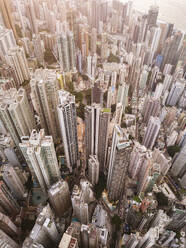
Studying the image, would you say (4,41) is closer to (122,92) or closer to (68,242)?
(122,92)

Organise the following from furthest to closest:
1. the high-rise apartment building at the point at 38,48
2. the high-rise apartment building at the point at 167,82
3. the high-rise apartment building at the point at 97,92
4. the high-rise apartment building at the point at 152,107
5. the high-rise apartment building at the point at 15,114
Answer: the high-rise apartment building at the point at 38,48 → the high-rise apartment building at the point at 167,82 → the high-rise apartment building at the point at 152,107 → the high-rise apartment building at the point at 97,92 → the high-rise apartment building at the point at 15,114

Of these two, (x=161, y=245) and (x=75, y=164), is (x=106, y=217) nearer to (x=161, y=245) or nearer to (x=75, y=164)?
(x=161, y=245)

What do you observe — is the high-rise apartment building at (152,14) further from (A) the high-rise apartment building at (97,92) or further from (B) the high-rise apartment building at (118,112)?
(B) the high-rise apartment building at (118,112)

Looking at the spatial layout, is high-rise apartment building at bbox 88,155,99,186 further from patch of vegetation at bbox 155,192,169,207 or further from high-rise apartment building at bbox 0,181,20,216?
high-rise apartment building at bbox 0,181,20,216

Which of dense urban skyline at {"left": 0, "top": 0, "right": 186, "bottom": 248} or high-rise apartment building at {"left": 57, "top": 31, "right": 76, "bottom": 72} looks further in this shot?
high-rise apartment building at {"left": 57, "top": 31, "right": 76, "bottom": 72}

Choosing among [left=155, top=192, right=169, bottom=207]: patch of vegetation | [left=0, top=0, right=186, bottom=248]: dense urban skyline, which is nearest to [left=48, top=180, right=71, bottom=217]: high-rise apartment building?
[left=0, top=0, right=186, bottom=248]: dense urban skyline

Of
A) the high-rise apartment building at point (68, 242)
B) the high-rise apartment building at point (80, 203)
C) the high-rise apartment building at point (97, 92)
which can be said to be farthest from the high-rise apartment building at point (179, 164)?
the high-rise apartment building at point (68, 242)

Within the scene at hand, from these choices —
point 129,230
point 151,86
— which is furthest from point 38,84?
point 151,86
